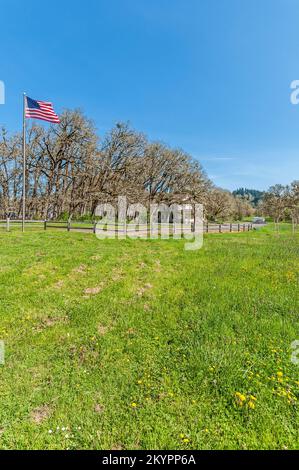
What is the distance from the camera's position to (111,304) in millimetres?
5965

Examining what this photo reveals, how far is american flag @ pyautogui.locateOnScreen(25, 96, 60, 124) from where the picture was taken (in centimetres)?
1423

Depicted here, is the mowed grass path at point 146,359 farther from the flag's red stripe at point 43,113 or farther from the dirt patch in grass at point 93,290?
the flag's red stripe at point 43,113

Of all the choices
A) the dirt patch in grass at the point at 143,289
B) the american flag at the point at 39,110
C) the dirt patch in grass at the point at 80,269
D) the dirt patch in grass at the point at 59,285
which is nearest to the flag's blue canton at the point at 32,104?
the american flag at the point at 39,110

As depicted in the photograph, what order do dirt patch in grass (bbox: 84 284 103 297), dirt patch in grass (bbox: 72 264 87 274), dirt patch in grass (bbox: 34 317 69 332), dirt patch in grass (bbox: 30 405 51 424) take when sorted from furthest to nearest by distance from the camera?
1. dirt patch in grass (bbox: 72 264 87 274)
2. dirt patch in grass (bbox: 84 284 103 297)
3. dirt patch in grass (bbox: 34 317 69 332)
4. dirt patch in grass (bbox: 30 405 51 424)

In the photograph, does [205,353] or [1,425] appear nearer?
[1,425]

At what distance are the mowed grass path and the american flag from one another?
10.5 m

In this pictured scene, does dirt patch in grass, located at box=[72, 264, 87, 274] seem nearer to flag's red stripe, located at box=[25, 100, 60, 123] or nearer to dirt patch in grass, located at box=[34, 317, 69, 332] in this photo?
dirt patch in grass, located at box=[34, 317, 69, 332]

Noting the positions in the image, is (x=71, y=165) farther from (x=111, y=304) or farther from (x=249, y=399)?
(x=249, y=399)

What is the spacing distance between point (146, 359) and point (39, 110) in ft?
51.7

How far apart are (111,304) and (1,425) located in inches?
128

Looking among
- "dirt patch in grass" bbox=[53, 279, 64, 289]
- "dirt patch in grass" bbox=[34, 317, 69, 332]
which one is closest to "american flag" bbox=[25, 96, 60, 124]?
"dirt patch in grass" bbox=[53, 279, 64, 289]

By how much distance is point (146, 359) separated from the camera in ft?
13.5

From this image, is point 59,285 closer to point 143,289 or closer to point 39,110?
point 143,289
